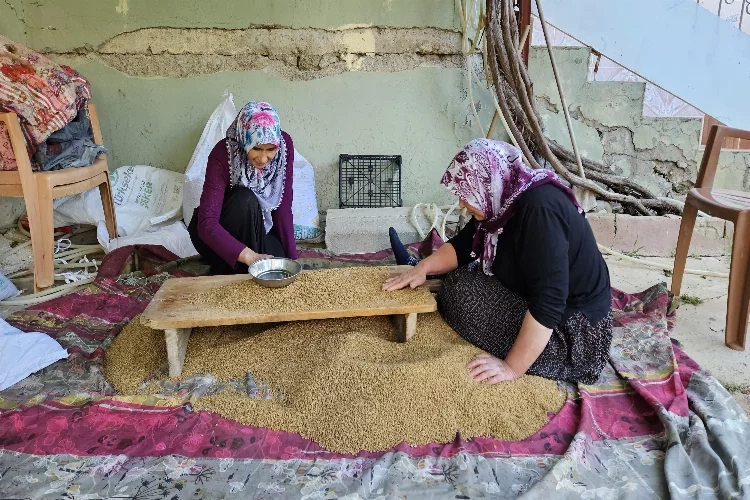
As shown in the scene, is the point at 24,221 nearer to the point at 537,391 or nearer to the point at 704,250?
the point at 537,391

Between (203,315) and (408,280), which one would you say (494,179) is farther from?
(203,315)

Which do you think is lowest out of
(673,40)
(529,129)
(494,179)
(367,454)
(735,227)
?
(367,454)

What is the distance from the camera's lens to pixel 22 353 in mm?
2062

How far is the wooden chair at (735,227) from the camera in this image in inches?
Result: 88.0

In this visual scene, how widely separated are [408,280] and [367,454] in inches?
28.5

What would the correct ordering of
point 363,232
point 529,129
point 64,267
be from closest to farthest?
point 64,267, point 363,232, point 529,129

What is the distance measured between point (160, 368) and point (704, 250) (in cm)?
316

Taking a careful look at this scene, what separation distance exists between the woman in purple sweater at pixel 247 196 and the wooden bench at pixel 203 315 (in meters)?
0.41

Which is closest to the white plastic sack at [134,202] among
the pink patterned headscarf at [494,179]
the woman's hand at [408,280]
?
the woman's hand at [408,280]

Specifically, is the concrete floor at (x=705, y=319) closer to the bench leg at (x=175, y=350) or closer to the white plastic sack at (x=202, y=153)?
the bench leg at (x=175, y=350)

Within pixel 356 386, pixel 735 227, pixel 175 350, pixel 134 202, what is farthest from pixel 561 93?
pixel 134 202

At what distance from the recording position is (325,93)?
366cm

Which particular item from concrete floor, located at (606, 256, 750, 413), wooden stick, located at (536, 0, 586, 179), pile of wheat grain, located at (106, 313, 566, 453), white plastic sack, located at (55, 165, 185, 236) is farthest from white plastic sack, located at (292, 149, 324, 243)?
concrete floor, located at (606, 256, 750, 413)

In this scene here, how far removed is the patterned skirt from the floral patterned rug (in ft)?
0.28
